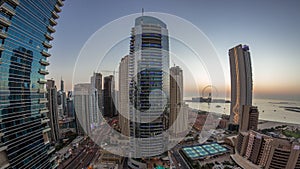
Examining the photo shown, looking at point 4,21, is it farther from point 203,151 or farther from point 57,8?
point 203,151

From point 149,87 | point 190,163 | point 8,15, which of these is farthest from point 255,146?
point 8,15

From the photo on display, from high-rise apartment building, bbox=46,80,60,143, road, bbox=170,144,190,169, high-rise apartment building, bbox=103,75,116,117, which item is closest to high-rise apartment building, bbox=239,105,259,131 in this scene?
road, bbox=170,144,190,169

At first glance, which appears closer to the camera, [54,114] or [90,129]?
[54,114]

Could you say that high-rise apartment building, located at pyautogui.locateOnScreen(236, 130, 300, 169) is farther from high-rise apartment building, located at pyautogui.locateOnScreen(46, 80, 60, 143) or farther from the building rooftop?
high-rise apartment building, located at pyautogui.locateOnScreen(46, 80, 60, 143)

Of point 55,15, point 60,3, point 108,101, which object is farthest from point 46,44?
point 108,101

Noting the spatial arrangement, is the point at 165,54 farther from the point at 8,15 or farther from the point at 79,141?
the point at 79,141

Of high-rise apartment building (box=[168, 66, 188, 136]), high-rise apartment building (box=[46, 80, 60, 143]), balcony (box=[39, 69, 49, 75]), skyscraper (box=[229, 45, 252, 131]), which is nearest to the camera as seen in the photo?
balcony (box=[39, 69, 49, 75])
